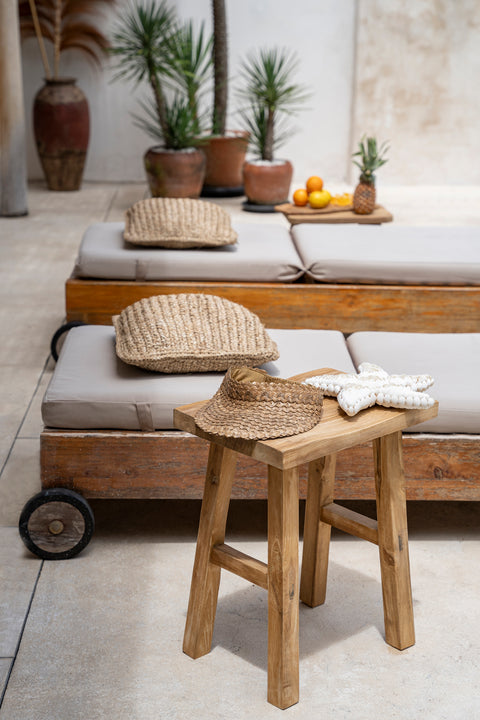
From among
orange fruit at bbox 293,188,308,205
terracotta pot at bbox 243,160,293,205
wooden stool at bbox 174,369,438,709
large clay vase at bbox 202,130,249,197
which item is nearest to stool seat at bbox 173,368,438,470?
wooden stool at bbox 174,369,438,709

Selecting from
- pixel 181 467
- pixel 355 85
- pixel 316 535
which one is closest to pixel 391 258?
pixel 181 467

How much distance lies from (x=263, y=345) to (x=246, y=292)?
0.98 m

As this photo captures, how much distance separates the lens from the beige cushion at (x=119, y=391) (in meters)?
2.12

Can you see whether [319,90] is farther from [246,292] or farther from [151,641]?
[151,641]

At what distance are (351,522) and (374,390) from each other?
0.31m

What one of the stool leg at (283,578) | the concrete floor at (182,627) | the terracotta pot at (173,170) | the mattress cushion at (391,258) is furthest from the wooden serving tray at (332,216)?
the stool leg at (283,578)

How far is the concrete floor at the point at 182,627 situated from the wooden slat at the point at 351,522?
223mm

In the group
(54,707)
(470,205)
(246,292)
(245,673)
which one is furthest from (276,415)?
(470,205)

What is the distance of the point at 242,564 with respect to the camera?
170 cm

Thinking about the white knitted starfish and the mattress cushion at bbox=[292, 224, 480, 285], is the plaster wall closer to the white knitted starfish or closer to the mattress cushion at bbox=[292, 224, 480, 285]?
the mattress cushion at bbox=[292, 224, 480, 285]

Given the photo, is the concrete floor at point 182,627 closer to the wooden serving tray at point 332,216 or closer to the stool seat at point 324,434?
the stool seat at point 324,434

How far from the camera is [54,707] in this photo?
1.67 m

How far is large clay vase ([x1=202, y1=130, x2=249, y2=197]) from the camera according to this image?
671 cm

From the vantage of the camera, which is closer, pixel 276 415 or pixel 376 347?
pixel 276 415
